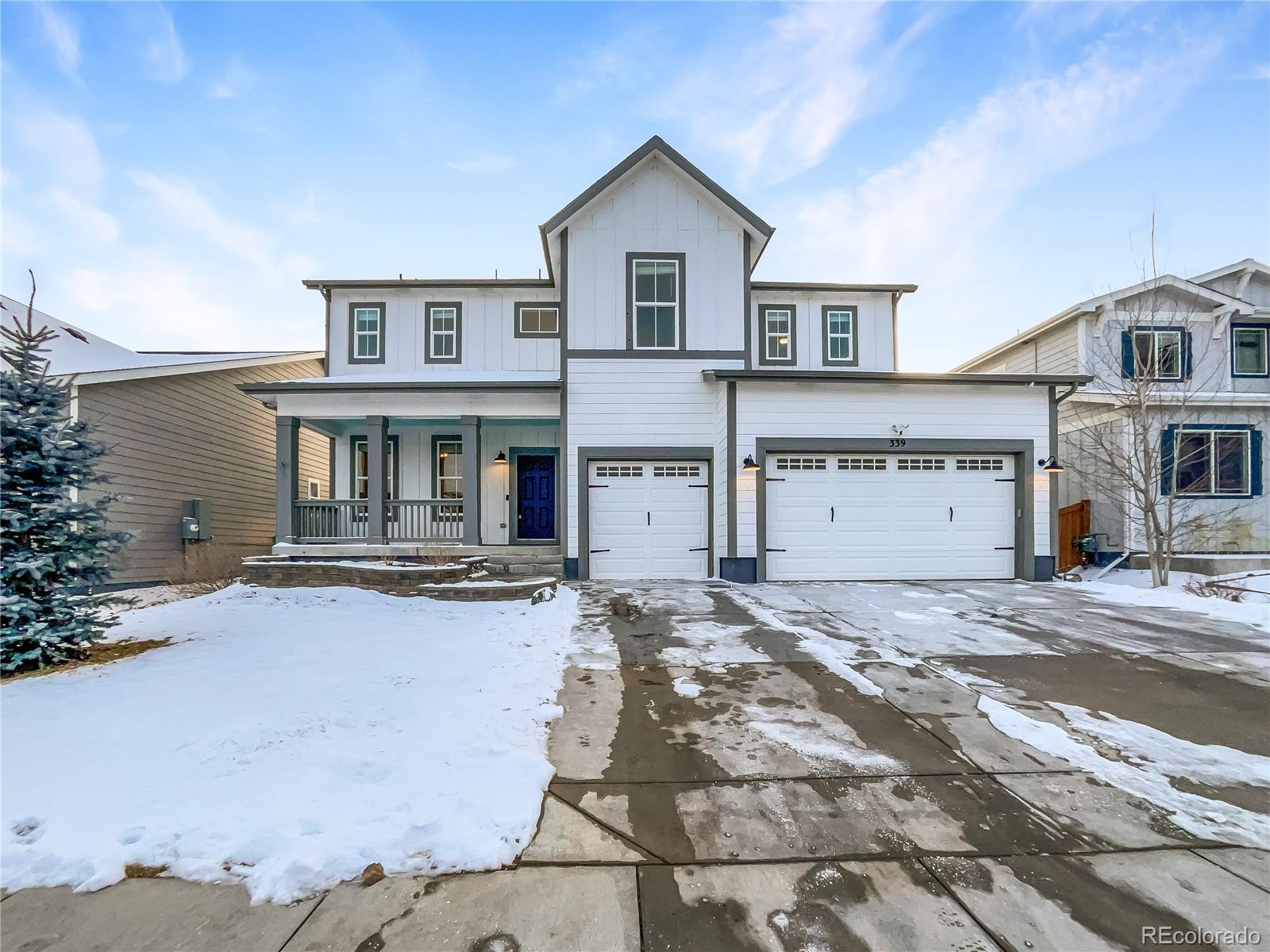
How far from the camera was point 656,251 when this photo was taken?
31.7ft

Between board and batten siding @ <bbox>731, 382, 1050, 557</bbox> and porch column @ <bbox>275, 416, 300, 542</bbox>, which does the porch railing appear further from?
board and batten siding @ <bbox>731, 382, 1050, 557</bbox>

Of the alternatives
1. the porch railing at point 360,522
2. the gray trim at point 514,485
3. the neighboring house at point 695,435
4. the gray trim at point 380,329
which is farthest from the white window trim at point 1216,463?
the gray trim at point 380,329

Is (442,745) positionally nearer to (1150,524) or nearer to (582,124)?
(1150,524)

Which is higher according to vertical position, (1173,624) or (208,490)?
(208,490)

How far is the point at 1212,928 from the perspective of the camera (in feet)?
5.55

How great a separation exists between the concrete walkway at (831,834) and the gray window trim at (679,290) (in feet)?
21.2

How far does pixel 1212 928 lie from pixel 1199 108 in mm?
15300

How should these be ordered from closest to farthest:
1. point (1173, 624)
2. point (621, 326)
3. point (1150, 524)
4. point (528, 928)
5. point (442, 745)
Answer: point (528, 928) → point (442, 745) → point (1173, 624) → point (621, 326) → point (1150, 524)

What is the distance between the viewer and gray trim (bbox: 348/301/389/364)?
11.5m

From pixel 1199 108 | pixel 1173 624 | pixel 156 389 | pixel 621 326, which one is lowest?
pixel 1173 624

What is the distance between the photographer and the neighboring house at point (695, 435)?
28.8 ft

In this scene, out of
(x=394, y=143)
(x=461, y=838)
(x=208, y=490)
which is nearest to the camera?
(x=461, y=838)

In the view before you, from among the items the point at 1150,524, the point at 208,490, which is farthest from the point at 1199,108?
the point at 208,490

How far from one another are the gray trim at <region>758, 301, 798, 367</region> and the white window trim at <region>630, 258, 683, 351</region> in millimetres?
3043
